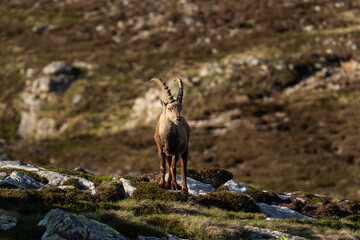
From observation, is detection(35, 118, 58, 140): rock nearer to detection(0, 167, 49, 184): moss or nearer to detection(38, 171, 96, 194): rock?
detection(0, 167, 49, 184): moss

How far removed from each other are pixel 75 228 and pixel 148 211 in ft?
14.5

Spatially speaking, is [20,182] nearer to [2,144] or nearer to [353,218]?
[353,218]

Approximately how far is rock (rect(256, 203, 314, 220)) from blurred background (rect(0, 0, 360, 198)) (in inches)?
724

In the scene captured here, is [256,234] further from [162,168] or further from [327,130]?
[327,130]

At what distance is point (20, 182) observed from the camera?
17422 mm

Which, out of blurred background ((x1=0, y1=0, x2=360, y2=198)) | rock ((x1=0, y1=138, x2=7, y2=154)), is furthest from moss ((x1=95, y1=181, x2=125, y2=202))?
rock ((x1=0, y1=138, x2=7, y2=154))

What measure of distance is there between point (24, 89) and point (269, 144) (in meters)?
38.3

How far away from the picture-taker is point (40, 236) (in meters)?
11.1

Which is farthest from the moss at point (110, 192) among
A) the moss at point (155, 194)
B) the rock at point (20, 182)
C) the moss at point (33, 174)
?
the moss at point (33, 174)

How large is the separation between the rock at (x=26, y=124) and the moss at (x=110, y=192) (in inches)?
1804

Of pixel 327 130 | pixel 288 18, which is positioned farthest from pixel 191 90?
pixel 288 18

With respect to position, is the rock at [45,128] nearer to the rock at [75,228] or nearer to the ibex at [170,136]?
the ibex at [170,136]

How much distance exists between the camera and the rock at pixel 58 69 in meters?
67.8

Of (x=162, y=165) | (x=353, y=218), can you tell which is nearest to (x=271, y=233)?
(x=162, y=165)
